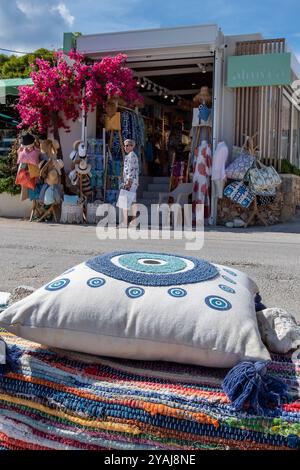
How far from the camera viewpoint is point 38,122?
10828mm

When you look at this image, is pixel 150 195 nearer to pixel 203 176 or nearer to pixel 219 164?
pixel 203 176

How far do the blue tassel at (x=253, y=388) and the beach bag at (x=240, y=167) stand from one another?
8.40m

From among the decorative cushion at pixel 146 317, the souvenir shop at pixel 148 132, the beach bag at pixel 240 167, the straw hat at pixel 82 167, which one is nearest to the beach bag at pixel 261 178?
the beach bag at pixel 240 167

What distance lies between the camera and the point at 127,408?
163 centimetres

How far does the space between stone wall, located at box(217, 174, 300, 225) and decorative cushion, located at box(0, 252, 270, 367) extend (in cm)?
844

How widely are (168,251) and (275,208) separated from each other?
523cm

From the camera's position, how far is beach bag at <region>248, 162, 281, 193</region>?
977 cm

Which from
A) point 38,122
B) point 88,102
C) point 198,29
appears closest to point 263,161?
point 198,29

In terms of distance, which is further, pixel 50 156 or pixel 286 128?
pixel 286 128

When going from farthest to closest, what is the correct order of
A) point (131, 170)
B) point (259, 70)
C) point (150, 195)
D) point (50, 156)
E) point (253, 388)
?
point (150, 195)
point (50, 156)
point (259, 70)
point (131, 170)
point (253, 388)

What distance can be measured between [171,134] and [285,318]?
13.7 meters

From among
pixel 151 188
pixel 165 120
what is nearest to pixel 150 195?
pixel 151 188

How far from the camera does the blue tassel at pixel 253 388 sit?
156 cm

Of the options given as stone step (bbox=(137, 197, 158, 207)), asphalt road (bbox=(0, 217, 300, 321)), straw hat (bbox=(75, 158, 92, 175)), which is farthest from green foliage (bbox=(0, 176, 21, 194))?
stone step (bbox=(137, 197, 158, 207))
